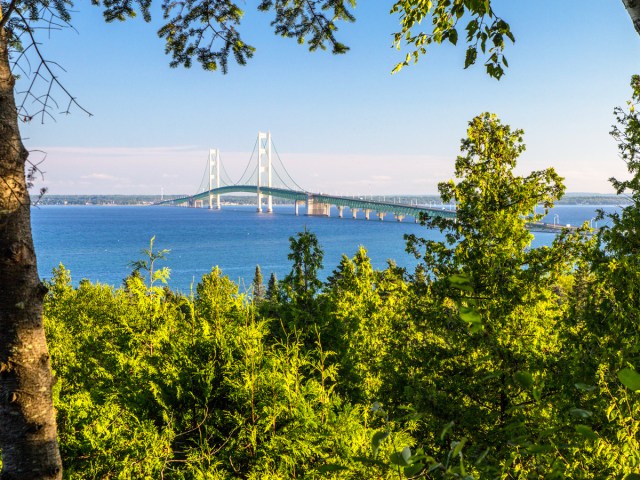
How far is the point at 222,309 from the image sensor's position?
659cm

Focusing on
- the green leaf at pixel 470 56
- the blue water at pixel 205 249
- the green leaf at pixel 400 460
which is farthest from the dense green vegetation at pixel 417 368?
the blue water at pixel 205 249

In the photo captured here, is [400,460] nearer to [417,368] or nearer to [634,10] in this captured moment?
[634,10]

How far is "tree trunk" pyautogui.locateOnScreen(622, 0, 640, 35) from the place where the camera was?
2070 millimetres

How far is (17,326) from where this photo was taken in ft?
7.95

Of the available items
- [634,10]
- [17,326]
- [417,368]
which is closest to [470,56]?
[634,10]

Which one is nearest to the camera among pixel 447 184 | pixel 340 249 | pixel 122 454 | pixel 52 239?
pixel 122 454

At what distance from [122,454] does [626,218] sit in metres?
9.67

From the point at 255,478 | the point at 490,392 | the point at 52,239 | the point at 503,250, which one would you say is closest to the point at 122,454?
the point at 255,478

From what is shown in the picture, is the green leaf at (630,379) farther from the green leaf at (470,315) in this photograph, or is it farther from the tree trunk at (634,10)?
the tree trunk at (634,10)

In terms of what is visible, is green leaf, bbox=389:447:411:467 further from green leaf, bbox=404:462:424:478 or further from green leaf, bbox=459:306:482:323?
green leaf, bbox=459:306:482:323

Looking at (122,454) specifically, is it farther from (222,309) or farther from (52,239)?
(52,239)

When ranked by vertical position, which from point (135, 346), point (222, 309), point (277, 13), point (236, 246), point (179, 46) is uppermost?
point (277, 13)

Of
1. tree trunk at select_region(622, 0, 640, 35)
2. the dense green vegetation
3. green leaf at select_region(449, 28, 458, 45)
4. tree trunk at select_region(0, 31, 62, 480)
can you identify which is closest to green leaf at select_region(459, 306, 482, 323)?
tree trunk at select_region(622, 0, 640, 35)

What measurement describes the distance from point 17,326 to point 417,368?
7.43m
